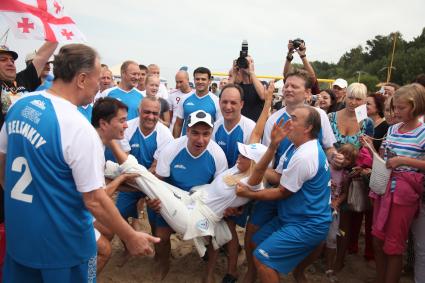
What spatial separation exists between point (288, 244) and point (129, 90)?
4.03 metres

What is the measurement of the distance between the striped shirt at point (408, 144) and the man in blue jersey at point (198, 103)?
9.49ft

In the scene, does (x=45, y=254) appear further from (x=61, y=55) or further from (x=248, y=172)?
(x=248, y=172)

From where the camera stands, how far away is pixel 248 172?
348 cm

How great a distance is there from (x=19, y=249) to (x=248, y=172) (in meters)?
2.15

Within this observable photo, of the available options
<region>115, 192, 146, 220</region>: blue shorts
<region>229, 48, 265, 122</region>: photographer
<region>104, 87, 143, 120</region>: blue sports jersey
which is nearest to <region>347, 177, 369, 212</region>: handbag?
<region>229, 48, 265, 122</region>: photographer

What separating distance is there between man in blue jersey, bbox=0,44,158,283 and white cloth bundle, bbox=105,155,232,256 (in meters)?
1.30

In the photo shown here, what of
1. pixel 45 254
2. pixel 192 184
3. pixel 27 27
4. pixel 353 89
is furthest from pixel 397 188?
pixel 27 27

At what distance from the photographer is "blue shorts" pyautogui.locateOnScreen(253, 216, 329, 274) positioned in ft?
9.79

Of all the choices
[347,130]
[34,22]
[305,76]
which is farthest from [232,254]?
[34,22]

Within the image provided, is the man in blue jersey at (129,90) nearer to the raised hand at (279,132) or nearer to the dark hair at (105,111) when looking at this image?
the dark hair at (105,111)

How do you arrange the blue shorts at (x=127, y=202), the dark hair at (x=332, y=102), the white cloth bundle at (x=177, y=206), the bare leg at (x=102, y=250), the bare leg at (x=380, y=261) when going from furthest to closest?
the dark hair at (x=332, y=102), the blue shorts at (x=127, y=202), the bare leg at (x=380, y=261), the white cloth bundle at (x=177, y=206), the bare leg at (x=102, y=250)

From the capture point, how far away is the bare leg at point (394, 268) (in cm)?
320

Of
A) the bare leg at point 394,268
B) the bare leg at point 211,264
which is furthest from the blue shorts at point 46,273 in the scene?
the bare leg at point 394,268

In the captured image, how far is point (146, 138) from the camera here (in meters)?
4.16
